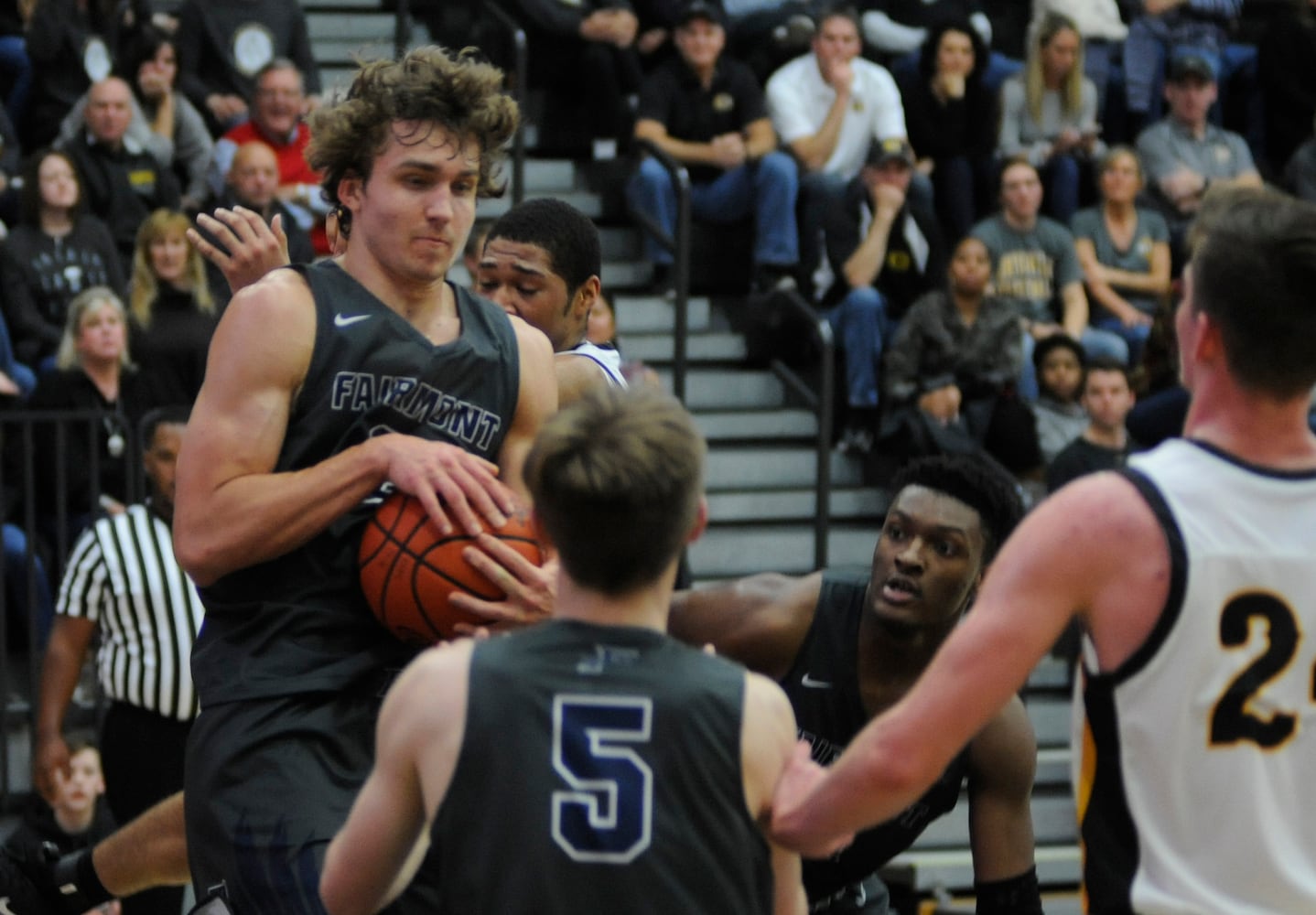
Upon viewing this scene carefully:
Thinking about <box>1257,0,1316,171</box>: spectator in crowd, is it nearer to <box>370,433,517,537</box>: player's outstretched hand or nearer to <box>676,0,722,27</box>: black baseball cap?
<box>676,0,722,27</box>: black baseball cap

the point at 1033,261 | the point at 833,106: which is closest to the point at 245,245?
the point at 833,106

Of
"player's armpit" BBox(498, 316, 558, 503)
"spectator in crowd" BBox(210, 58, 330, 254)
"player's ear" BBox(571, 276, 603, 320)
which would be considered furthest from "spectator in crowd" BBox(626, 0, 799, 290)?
"player's armpit" BBox(498, 316, 558, 503)

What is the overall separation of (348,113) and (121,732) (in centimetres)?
344

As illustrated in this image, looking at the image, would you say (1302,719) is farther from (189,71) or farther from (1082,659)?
(189,71)

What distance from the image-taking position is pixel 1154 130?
37.1ft

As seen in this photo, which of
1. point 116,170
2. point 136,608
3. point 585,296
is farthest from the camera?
point 116,170

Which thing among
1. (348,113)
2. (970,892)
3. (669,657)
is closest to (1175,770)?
(669,657)

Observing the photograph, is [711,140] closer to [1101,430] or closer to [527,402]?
[1101,430]

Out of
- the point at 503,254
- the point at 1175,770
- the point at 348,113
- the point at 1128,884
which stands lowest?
the point at 1128,884

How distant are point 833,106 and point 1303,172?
3.15 meters

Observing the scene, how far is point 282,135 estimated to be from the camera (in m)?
9.16

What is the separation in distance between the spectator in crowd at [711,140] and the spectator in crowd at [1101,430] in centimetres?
169

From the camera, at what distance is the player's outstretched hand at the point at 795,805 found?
2.71 m

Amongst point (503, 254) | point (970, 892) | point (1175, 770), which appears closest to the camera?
point (1175, 770)
